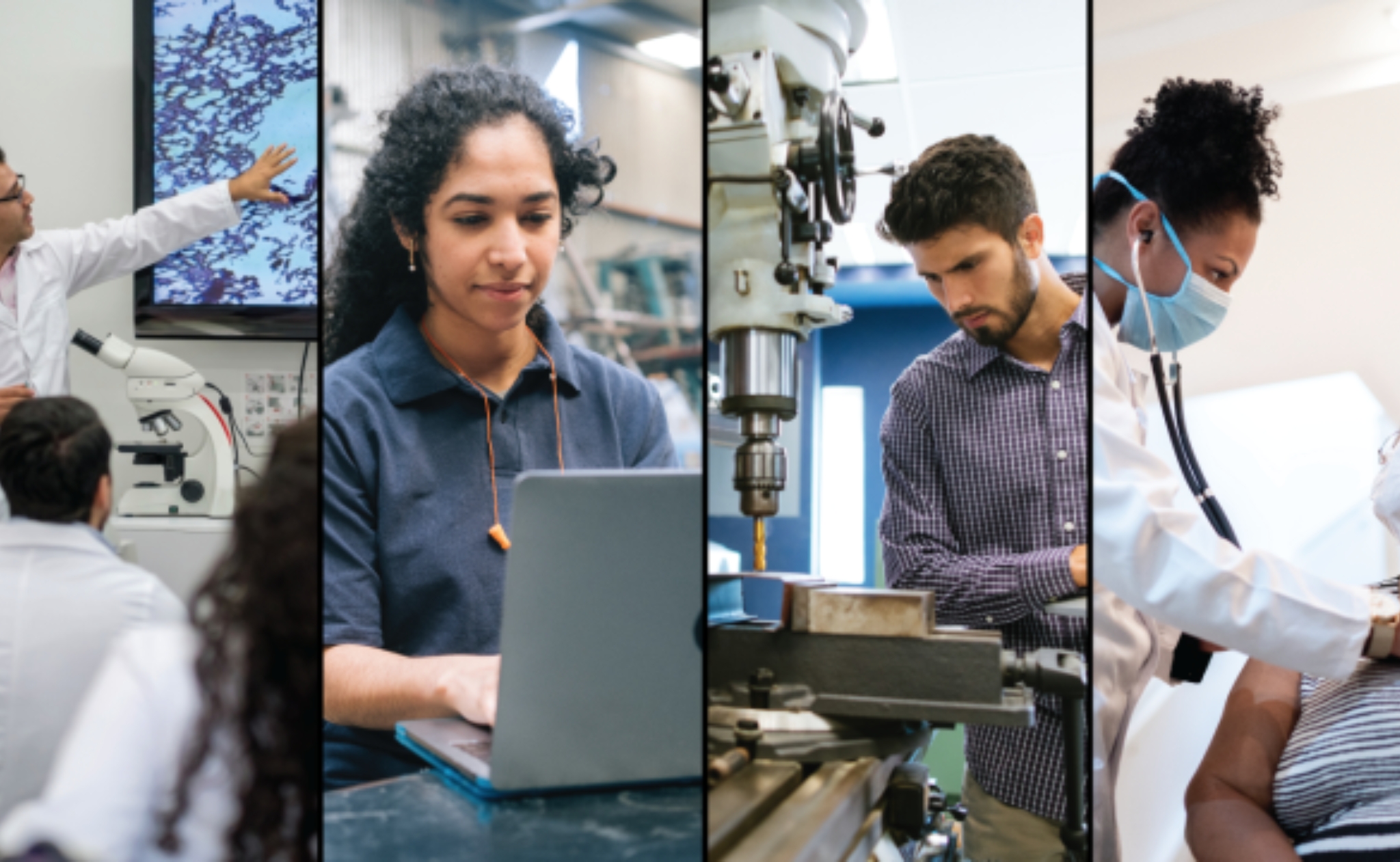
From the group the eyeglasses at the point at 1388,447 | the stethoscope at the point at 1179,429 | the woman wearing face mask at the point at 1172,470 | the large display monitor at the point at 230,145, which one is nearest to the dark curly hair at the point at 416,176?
the large display monitor at the point at 230,145

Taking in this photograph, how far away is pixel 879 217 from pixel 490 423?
1.80 feet

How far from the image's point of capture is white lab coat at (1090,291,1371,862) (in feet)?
4.09

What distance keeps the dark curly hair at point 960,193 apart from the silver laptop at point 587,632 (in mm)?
489

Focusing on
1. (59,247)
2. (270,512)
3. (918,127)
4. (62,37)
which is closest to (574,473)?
(270,512)

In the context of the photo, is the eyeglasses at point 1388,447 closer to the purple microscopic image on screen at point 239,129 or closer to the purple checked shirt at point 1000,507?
the purple checked shirt at point 1000,507

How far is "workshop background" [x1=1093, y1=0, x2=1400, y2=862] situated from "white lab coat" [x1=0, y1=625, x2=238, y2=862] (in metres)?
1.23

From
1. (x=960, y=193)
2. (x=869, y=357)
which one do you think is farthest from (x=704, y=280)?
(x=960, y=193)

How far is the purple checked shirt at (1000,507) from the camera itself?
1.21m

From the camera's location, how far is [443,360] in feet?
3.72

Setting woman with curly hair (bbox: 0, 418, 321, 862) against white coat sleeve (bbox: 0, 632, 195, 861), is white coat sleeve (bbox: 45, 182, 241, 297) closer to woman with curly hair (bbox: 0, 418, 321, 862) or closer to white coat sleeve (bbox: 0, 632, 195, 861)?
woman with curly hair (bbox: 0, 418, 321, 862)

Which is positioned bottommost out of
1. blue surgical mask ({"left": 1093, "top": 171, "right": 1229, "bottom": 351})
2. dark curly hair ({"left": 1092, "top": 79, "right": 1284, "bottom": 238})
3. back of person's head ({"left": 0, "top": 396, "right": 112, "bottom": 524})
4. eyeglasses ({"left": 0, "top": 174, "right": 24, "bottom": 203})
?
back of person's head ({"left": 0, "top": 396, "right": 112, "bottom": 524})

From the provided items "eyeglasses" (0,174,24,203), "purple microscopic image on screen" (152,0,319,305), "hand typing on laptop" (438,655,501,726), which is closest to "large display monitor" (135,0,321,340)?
"purple microscopic image on screen" (152,0,319,305)

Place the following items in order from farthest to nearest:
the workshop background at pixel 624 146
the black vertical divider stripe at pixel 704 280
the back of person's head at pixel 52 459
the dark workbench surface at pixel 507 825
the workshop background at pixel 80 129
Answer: the workshop background at pixel 80 129, the back of person's head at pixel 52 459, the workshop background at pixel 624 146, the black vertical divider stripe at pixel 704 280, the dark workbench surface at pixel 507 825

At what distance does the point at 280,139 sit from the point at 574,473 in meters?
0.83
